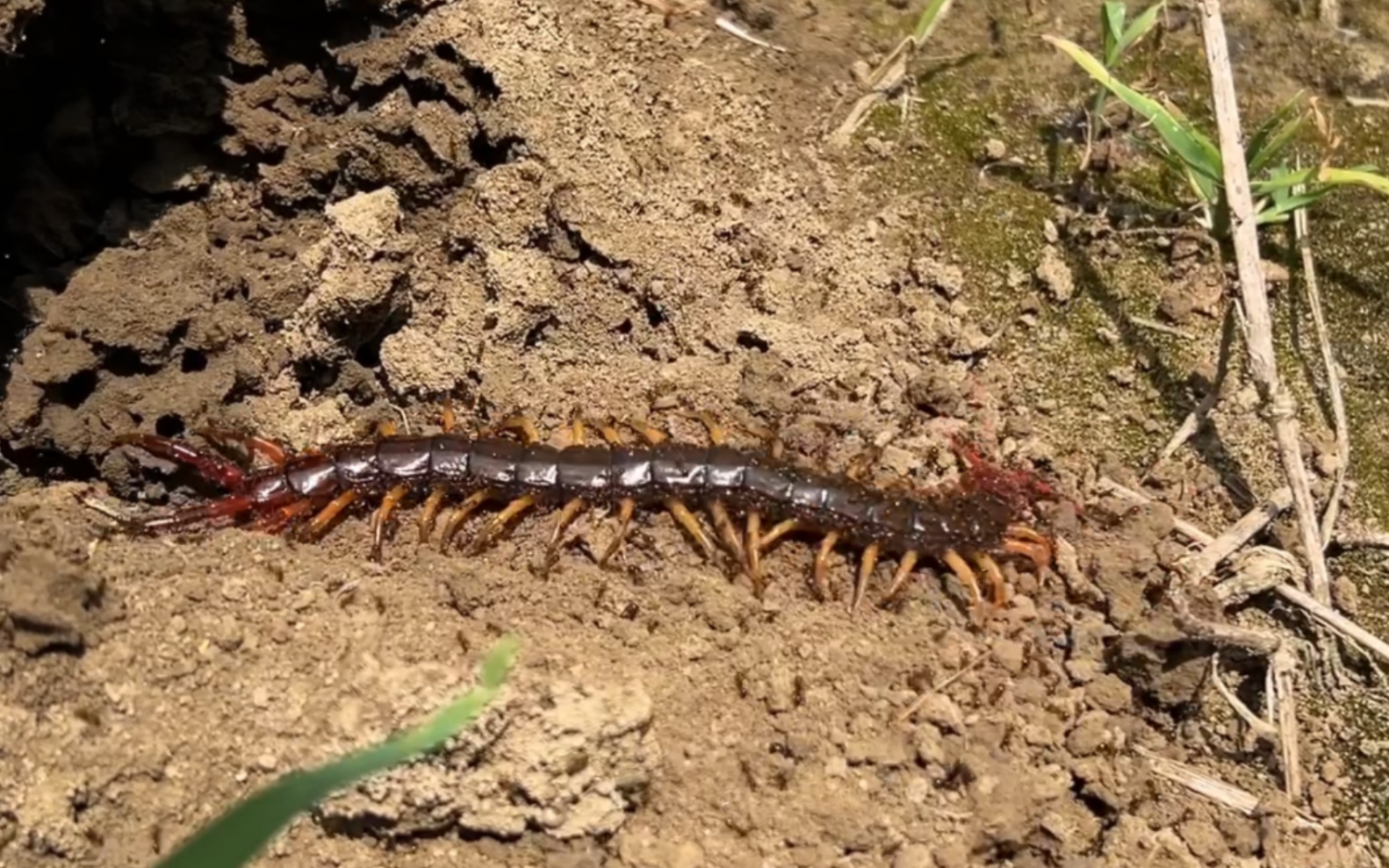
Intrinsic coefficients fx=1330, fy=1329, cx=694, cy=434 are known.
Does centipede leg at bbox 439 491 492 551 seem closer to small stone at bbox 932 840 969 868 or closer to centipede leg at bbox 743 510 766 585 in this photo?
centipede leg at bbox 743 510 766 585

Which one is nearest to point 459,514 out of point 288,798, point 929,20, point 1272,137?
point 929,20

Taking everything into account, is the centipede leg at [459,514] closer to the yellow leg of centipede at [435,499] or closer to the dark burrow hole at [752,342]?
the yellow leg of centipede at [435,499]

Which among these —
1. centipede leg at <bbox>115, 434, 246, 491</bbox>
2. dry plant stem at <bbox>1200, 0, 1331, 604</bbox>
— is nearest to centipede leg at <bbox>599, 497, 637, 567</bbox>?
centipede leg at <bbox>115, 434, 246, 491</bbox>

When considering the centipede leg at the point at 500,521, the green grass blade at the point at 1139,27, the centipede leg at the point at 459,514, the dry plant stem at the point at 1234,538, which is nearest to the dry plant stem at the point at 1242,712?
the dry plant stem at the point at 1234,538

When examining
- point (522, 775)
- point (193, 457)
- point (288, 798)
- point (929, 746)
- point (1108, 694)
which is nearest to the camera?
point (288, 798)

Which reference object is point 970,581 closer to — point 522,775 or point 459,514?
point 522,775

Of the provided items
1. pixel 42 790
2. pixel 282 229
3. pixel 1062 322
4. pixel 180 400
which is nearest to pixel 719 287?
pixel 1062 322

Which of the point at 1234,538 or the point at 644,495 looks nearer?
the point at 1234,538
